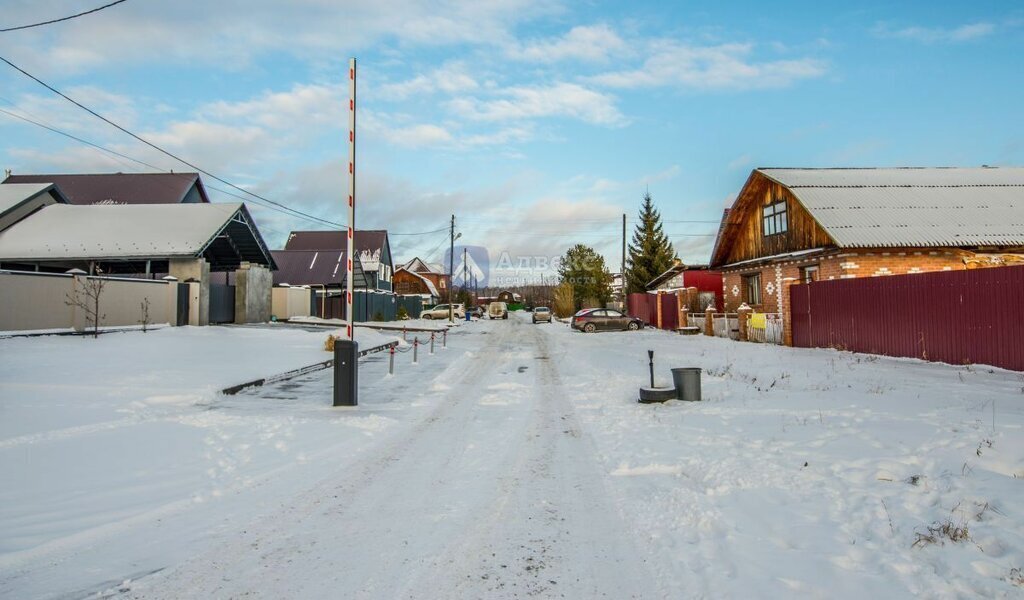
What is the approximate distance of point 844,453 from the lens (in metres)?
5.81

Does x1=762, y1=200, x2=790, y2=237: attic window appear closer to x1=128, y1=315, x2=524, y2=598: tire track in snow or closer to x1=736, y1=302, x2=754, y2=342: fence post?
x1=736, y1=302, x2=754, y2=342: fence post

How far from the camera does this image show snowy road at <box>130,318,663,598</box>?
3.29 meters

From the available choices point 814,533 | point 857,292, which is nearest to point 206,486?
point 814,533

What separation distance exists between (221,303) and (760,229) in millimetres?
24203

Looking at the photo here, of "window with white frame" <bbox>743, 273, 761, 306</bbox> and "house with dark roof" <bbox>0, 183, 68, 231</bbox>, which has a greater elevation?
"house with dark roof" <bbox>0, 183, 68, 231</bbox>

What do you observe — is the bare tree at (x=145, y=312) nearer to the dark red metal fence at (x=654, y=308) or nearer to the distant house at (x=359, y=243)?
the dark red metal fence at (x=654, y=308)

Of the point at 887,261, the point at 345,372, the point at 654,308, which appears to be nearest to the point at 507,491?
the point at 345,372

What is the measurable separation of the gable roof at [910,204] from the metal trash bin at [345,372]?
1682 centimetres

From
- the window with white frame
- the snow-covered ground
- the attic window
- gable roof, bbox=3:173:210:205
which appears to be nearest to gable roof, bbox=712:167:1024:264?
the attic window

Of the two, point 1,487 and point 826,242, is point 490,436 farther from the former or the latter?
point 826,242

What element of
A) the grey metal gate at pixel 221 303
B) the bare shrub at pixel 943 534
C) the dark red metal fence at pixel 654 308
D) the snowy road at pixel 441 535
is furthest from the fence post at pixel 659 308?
the bare shrub at pixel 943 534

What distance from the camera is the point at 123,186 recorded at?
127ft

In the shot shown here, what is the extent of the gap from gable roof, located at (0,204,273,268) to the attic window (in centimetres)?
2327

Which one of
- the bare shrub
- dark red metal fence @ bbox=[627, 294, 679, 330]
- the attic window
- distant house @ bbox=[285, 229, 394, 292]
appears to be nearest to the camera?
the bare shrub
